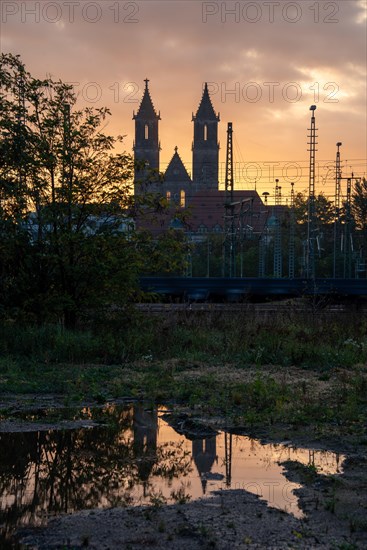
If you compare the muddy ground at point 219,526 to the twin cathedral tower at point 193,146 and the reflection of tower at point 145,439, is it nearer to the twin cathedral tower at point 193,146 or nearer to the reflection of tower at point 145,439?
the reflection of tower at point 145,439

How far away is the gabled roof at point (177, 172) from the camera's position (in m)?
159

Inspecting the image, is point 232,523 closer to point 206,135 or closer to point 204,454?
point 204,454

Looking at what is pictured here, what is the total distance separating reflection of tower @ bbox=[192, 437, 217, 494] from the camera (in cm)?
802

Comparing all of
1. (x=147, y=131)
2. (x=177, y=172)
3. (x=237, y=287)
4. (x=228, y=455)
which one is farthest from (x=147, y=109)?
(x=228, y=455)

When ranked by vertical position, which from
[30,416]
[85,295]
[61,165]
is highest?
[61,165]

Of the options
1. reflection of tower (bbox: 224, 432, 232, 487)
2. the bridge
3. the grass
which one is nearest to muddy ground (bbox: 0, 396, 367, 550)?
reflection of tower (bbox: 224, 432, 232, 487)

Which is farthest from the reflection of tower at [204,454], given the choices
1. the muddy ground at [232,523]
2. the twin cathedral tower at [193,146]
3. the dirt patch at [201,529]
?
the twin cathedral tower at [193,146]

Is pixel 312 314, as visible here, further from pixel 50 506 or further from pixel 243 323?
pixel 50 506

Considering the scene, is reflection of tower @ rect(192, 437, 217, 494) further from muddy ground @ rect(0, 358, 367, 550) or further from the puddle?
muddy ground @ rect(0, 358, 367, 550)

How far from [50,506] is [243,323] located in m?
12.8

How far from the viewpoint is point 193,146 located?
161 meters

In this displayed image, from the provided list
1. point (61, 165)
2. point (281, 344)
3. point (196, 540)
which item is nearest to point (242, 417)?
point (196, 540)

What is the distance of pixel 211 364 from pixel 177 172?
148m

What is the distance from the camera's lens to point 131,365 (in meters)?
14.7
